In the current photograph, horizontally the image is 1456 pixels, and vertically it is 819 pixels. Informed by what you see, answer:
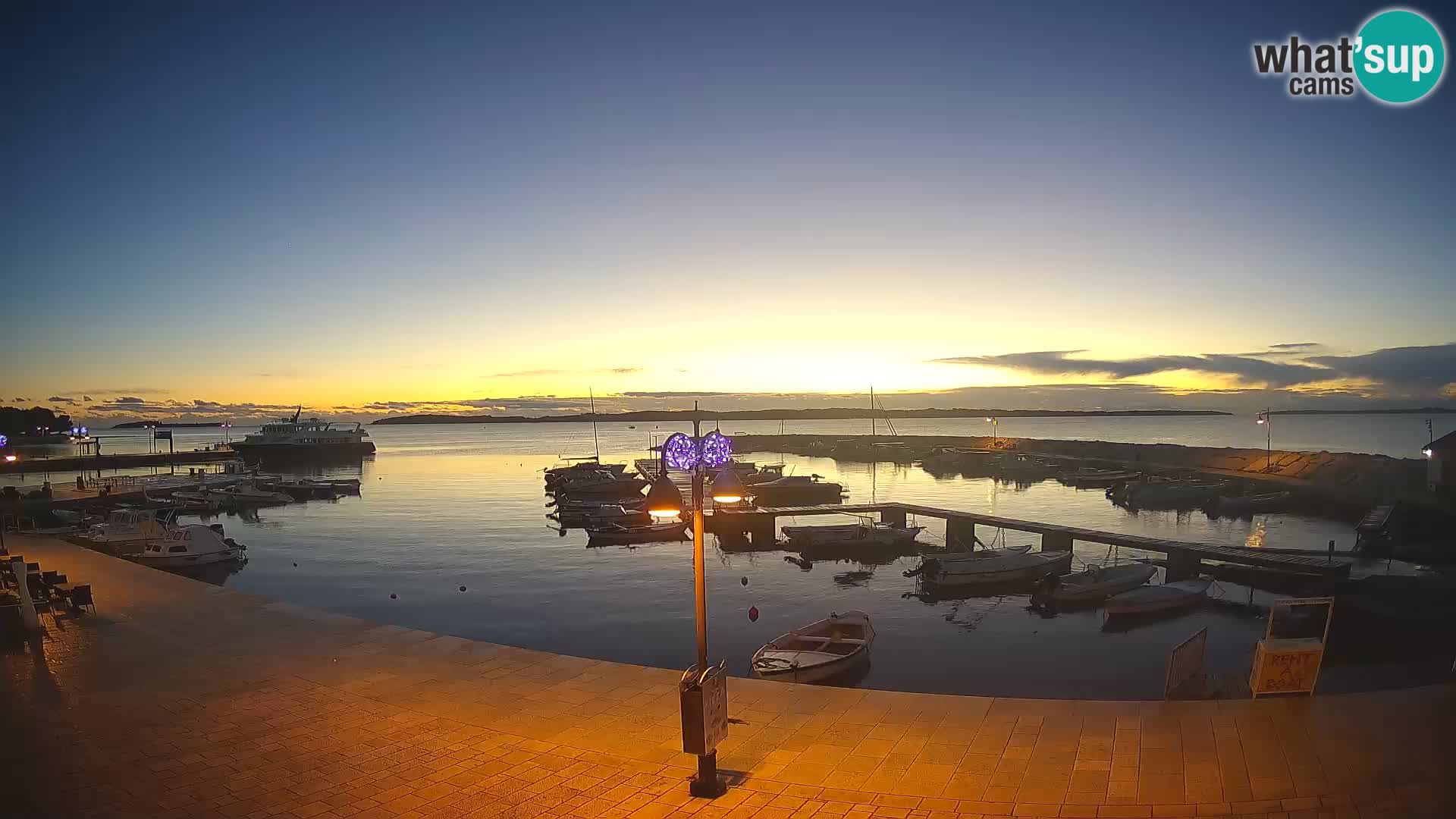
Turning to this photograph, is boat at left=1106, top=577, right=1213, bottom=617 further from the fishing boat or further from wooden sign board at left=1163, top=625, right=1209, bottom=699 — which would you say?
the fishing boat

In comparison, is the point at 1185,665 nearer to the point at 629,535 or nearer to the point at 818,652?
the point at 818,652

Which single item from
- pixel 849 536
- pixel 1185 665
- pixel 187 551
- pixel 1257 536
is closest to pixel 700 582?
pixel 1185 665

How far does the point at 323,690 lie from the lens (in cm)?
965

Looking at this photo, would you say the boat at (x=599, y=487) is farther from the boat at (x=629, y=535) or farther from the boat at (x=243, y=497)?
the boat at (x=243, y=497)

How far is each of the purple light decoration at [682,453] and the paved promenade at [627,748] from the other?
9.68 ft

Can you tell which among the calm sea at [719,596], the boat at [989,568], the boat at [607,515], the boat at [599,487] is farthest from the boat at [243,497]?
the boat at [989,568]

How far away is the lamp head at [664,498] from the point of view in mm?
7367

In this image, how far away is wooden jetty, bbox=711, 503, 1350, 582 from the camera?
2711 cm

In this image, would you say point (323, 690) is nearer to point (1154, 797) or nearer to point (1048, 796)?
point (1048, 796)

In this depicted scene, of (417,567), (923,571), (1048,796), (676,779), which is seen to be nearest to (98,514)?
(417,567)

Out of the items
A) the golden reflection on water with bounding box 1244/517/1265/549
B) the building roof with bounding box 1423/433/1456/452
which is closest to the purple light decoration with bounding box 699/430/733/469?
the golden reflection on water with bounding box 1244/517/1265/549

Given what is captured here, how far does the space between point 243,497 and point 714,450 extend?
63210 millimetres

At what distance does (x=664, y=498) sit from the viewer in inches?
293

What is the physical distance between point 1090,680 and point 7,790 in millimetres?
20509
